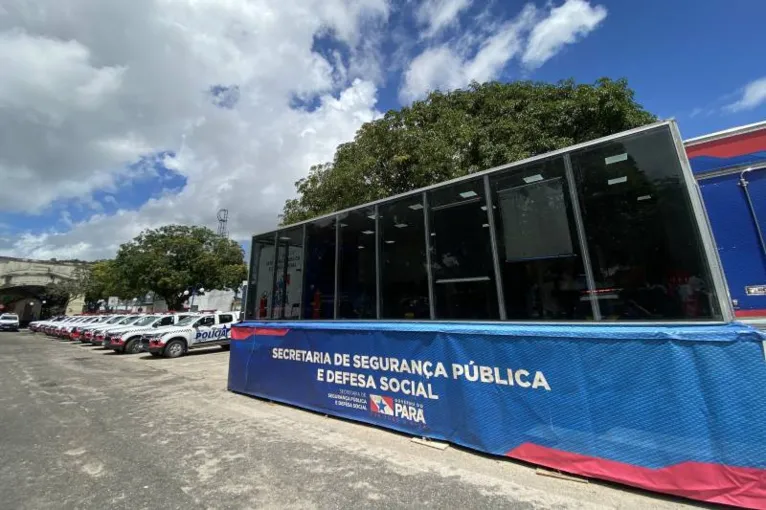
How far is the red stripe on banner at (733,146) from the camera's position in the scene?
4.34 m

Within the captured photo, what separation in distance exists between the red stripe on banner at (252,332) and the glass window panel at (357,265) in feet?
4.84

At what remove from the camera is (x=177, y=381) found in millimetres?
10125

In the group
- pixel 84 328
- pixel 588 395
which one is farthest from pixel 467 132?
pixel 84 328

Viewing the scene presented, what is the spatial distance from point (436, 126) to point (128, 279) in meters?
29.6

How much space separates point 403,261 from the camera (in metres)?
5.88

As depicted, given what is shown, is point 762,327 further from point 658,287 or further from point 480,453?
point 480,453

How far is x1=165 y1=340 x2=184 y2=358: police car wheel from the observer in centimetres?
1581

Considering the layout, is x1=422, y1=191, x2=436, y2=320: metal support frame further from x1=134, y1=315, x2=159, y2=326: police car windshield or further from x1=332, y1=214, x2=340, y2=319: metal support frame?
x1=134, y1=315, x2=159, y2=326: police car windshield

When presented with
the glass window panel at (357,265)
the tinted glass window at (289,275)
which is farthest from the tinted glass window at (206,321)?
the glass window panel at (357,265)

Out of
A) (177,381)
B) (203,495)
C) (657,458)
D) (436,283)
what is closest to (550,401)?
(657,458)

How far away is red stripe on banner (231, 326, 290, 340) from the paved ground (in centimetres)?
137

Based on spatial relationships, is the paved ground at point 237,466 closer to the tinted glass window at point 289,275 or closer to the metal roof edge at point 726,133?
the tinted glass window at point 289,275

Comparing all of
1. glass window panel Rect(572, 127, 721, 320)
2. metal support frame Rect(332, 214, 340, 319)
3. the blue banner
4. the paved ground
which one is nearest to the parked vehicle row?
the paved ground

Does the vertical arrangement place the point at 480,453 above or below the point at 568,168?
below
